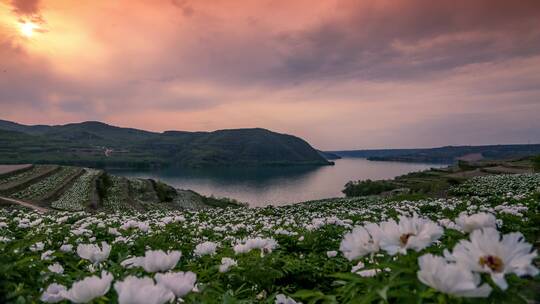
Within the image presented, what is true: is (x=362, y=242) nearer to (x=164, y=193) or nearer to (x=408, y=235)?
(x=408, y=235)

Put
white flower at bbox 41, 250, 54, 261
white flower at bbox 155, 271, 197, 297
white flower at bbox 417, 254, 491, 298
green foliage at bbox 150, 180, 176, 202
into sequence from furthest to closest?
green foliage at bbox 150, 180, 176, 202, white flower at bbox 41, 250, 54, 261, white flower at bbox 155, 271, 197, 297, white flower at bbox 417, 254, 491, 298

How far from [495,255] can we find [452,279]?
39cm

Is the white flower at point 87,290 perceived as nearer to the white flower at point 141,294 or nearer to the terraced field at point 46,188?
the white flower at point 141,294

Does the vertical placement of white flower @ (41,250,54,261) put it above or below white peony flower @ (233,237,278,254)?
below

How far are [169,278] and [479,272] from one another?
1799mm

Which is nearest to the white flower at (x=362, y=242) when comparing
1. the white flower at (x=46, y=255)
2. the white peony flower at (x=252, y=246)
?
the white peony flower at (x=252, y=246)

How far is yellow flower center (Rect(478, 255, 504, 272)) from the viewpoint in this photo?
1.84 metres

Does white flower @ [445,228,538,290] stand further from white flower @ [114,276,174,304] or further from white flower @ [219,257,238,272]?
white flower @ [219,257,238,272]

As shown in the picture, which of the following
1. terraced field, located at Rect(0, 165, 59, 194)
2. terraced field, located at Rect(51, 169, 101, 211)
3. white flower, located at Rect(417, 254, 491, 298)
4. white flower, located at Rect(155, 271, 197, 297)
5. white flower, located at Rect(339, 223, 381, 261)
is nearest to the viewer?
white flower, located at Rect(417, 254, 491, 298)

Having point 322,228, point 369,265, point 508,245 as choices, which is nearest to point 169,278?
point 369,265

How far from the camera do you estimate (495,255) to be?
1.89 metres

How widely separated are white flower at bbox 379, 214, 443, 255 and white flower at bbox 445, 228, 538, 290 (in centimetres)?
16

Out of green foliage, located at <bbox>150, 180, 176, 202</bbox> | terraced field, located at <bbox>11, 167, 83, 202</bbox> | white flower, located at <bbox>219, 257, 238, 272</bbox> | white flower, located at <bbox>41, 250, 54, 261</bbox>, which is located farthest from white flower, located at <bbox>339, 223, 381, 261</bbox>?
green foliage, located at <bbox>150, 180, 176, 202</bbox>

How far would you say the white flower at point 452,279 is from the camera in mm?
1660
